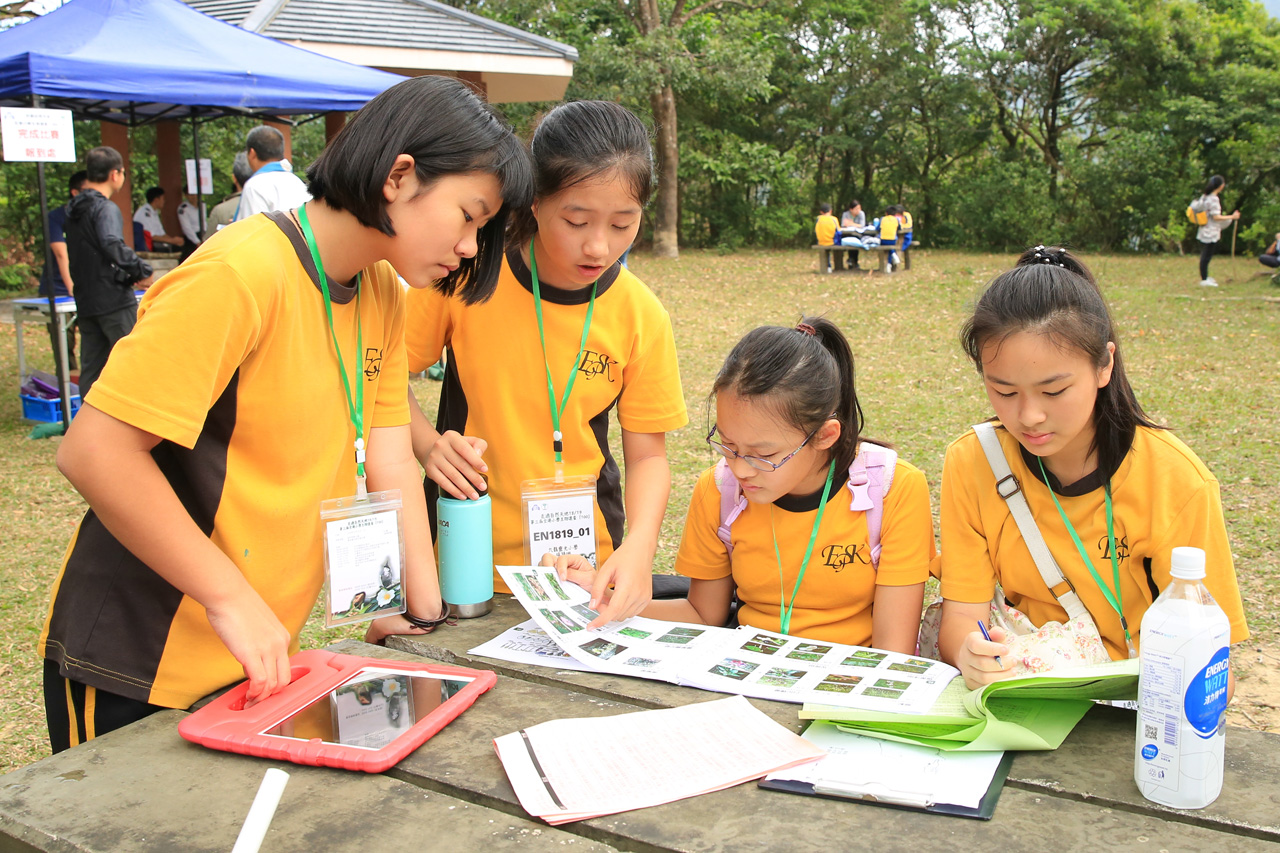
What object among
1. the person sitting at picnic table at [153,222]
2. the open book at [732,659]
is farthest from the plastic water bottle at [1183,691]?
the person sitting at picnic table at [153,222]

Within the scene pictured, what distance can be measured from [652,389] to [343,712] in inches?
39.0

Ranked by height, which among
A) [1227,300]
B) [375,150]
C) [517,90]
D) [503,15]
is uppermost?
[503,15]

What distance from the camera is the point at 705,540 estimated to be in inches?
90.4

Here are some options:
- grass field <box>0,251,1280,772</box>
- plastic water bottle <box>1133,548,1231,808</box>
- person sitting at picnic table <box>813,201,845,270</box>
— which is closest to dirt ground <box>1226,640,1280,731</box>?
grass field <box>0,251,1280,772</box>

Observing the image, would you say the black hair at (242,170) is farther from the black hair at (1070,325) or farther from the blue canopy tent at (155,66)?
the black hair at (1070,325)

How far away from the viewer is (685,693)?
1649 mm

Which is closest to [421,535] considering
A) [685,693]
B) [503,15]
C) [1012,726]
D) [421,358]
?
[421,358]

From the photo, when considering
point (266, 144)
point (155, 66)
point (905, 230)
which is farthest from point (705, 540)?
point (905, 230)

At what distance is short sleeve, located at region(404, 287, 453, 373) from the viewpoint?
220cm

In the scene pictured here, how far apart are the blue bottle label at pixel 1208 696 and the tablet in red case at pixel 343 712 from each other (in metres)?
1.02

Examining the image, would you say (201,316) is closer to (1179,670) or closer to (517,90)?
(1179,670)

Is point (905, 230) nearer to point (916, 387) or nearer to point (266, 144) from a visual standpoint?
point (916, 387)

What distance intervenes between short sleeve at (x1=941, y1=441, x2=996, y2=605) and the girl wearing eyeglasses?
169mm

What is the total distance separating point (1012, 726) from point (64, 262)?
7823 mm
